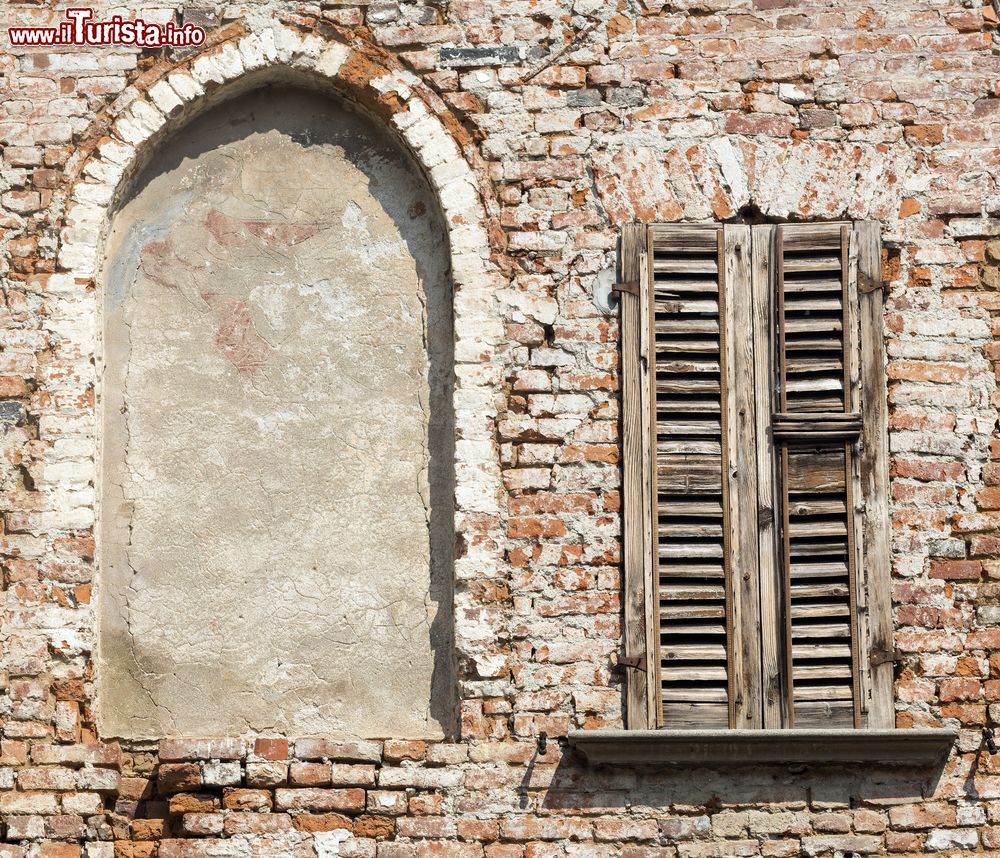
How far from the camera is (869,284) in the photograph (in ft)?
17.5

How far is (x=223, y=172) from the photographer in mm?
5625

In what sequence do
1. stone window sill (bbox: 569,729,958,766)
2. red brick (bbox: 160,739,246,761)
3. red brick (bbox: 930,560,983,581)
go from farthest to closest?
red brick (bbox: 930,560,983,581)
red brick (bbox: 160,739,246,761)
stone window sill (bbox: 569,729,958,766)

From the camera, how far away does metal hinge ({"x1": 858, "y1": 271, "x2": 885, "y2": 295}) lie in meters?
5.32

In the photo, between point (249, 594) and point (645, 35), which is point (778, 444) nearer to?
point (645, 35)

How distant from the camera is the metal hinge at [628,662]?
5105 mm

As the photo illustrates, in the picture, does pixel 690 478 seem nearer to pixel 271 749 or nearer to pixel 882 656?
pixel 882 656

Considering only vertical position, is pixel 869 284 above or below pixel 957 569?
above

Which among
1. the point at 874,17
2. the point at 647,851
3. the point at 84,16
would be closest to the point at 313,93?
the point at 84,16

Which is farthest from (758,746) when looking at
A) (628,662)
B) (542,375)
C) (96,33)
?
(96,33)

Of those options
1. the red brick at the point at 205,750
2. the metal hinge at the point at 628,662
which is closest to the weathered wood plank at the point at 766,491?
the metal hinge at the point at 628,662

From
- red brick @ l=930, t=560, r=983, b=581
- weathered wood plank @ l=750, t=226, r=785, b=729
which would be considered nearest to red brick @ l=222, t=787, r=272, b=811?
weathered wood plank @ l=750, t=226, r=785, b=729

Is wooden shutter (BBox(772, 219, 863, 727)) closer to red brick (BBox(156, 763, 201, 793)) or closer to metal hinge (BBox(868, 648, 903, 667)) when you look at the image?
metal hinge (BBox(868, 648, 903, 667))

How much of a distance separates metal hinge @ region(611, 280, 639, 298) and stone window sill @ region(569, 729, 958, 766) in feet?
5.24

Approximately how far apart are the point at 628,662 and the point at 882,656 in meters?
0.91
